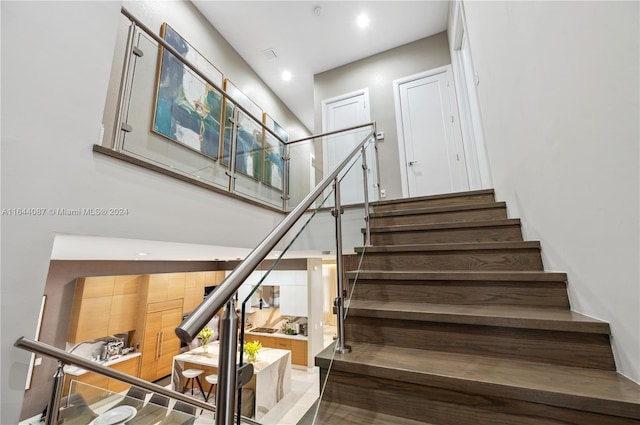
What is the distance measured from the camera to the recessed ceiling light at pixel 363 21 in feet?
13.3

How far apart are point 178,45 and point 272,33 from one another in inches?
62.3

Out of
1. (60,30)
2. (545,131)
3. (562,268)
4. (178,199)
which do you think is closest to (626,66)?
(545,131)

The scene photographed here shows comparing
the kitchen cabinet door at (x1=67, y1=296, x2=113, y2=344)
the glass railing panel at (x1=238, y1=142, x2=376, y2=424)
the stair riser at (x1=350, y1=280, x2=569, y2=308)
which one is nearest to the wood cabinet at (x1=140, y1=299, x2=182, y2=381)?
the kitchen cabinet door at (x1=67, y1=296, x2=113, y2=344)

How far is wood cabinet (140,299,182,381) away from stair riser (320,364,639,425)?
17.4ft

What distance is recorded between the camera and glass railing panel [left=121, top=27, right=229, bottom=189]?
1888 mm

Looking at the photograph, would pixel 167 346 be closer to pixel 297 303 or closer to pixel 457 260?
pixel 297 303

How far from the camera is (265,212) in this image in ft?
10.3

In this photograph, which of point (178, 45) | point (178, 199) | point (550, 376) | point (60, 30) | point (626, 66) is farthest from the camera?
point (178, 45)

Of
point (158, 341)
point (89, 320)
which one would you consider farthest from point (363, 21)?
point (158, 341)

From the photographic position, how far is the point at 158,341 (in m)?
5.46

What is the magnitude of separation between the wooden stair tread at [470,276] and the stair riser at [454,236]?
442 millimetres

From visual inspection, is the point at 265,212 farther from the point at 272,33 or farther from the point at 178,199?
the point at 272,33

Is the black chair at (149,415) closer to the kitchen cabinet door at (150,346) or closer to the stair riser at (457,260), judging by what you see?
the stair riser at (457,260)

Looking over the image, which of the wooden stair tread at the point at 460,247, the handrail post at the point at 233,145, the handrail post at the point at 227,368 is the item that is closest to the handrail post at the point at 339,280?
the wooden stair tread at the point at 460,247
